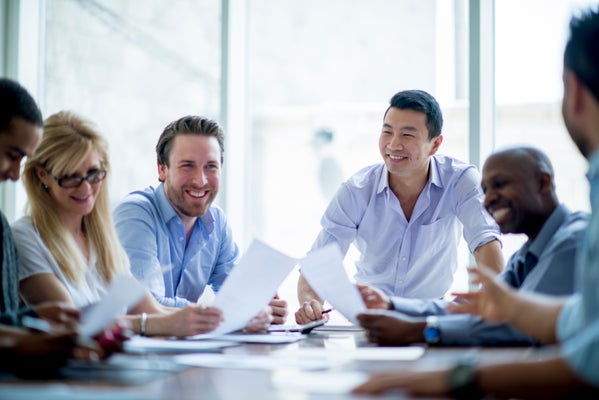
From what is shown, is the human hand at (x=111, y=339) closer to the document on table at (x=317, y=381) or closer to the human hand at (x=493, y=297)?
the document on table at (x=317, y=381)

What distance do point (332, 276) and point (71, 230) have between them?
0.84 metres

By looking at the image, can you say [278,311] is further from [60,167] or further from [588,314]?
[588,314]

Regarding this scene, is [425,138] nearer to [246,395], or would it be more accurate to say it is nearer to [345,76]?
[345,76]

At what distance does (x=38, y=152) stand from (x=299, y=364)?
1070 mm

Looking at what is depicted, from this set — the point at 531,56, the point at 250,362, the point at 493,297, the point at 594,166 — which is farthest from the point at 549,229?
the point at 531,56

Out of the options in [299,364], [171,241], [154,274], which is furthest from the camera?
[171,241]

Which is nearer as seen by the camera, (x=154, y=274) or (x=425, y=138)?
(x=154, y=274)

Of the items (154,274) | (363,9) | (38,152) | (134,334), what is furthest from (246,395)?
(363,9)

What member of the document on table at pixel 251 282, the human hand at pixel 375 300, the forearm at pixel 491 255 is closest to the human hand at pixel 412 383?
the document on table at pixel 251 282

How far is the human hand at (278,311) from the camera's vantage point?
2715mm

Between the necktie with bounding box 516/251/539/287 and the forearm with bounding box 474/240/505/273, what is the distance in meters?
0.99

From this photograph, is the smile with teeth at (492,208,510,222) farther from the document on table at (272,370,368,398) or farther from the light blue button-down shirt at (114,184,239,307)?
the light blue button-down shirt at (114,184,239,307)

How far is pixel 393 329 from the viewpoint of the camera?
210cm

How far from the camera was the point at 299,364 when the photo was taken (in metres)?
1.75
